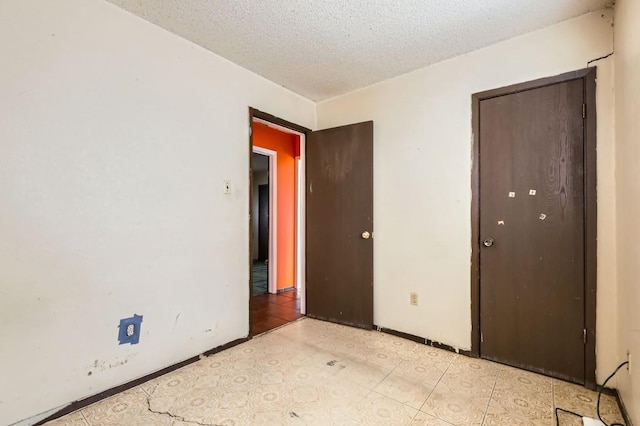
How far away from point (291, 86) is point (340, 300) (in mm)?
2217

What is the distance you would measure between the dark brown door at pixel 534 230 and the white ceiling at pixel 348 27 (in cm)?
47

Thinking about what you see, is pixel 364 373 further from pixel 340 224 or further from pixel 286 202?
pixel 286 202

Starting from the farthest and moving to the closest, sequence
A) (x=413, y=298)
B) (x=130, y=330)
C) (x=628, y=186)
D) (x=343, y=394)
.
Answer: (x=413, y=298) → (x=130, y=330) → (x=343, y=394) → (x=628, y=186)

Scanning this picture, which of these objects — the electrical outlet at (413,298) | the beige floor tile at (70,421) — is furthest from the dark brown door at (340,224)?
the beige floor tile at (70,421)

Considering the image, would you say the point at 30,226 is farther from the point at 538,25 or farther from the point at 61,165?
the point at 538,25

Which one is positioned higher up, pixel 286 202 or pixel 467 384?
pixel 286 202

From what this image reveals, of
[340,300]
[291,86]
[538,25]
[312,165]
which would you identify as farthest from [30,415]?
[538,25]

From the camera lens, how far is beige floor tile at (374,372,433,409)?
5.69ft

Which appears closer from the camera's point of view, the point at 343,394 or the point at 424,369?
the point at 343,394

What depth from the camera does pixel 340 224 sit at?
10.00 feet

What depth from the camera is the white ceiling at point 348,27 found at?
183 centimetres

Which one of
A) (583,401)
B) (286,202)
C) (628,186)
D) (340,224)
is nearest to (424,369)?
(583,401)

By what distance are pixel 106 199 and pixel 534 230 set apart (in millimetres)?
2807

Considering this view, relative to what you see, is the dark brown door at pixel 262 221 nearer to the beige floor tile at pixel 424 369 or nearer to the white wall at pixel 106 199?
the white wall at pixel 106 199
